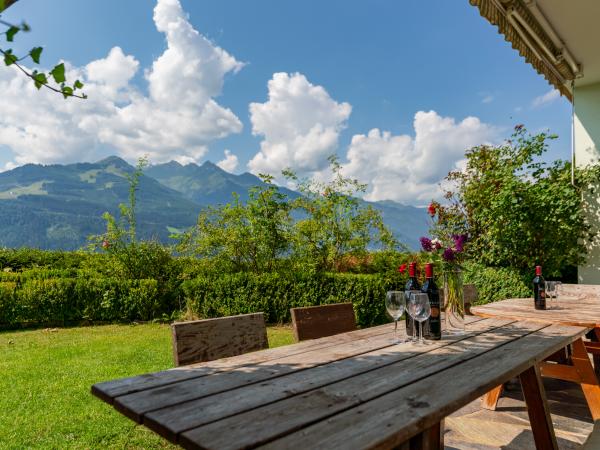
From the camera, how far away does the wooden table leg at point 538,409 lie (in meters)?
2.10

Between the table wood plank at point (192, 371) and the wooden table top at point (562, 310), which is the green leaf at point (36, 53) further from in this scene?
the wooden table top at point (562, 310)

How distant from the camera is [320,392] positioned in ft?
4.03

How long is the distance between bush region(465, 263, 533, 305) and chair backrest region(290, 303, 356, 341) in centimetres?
450

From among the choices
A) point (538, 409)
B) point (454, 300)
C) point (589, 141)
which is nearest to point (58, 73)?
point (454, 300)

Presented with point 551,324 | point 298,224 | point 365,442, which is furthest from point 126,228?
point 365,442

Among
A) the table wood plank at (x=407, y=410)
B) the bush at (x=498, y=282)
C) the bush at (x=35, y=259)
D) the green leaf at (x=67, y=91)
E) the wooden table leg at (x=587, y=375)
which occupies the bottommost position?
the wooden table leg at (x=587, y=375)

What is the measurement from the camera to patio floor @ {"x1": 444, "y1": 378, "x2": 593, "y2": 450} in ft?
8.50

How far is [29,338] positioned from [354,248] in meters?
6.12

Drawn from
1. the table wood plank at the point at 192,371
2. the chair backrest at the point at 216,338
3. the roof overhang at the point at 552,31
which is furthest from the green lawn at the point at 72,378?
the roof overhang at the point at 552,31

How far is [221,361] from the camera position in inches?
64.8

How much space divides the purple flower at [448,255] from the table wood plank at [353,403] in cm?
46

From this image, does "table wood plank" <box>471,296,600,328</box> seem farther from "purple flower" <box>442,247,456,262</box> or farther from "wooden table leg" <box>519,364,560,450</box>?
"purple flower" <box>442,247,456,262</box>

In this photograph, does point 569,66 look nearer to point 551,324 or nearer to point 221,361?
point 551,324

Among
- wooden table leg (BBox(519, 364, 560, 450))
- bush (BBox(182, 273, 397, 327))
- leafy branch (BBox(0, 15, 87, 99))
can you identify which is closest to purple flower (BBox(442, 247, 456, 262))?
wooden table leg (BBox(519, 364, 560, 450))
